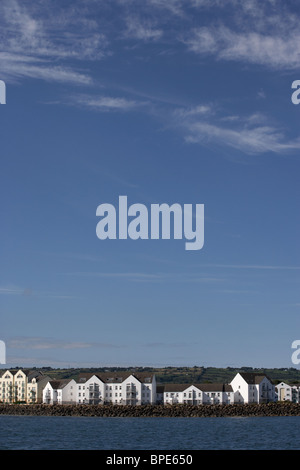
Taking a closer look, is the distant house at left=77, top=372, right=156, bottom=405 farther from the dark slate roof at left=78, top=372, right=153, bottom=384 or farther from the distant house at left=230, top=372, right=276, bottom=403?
the distant house at left=230, top=372, right=276, bottom=403

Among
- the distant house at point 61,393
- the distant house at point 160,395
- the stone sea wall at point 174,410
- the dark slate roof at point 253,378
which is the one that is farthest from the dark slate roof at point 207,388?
the distant house at point 61,393

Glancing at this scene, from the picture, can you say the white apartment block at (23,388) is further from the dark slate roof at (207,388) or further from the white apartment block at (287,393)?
the white apartment block at (287,393)

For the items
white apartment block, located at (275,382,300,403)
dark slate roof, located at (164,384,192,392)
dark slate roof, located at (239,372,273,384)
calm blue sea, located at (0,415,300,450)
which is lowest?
calm blue sea, located at (0,415,300,450)

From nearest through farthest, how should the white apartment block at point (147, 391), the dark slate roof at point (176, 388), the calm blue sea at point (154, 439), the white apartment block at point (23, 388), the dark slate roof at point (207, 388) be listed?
the calm blue sea at point (154, 439)
the white apartment block at point (147, 391)
the dark slate roof at point (207, 388)
the dark slate roof at point (176, 388)
the white apartment block at point (23, 388)

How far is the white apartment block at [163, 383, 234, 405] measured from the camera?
167 meters

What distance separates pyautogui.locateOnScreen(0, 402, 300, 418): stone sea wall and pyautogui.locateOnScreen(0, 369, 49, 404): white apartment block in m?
30.6

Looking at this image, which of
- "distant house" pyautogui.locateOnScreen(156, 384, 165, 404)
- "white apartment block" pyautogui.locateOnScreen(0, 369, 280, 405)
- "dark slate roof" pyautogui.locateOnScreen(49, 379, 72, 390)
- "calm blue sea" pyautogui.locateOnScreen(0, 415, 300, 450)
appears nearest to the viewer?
"calm blue sea" pyautogui.locateOnScreen(0, 415, 300, 450)

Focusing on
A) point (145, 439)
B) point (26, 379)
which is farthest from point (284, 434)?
point (26, 379)

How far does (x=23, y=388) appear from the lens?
641 ft

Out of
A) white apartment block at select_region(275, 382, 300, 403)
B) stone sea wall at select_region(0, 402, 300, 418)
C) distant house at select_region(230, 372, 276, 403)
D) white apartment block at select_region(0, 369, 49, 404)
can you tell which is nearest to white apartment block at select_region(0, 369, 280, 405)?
distant house at select_region(230, 372, 276, 403)

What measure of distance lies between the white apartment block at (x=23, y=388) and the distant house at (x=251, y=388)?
55.0 metres

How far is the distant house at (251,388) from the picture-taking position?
168000 mm
